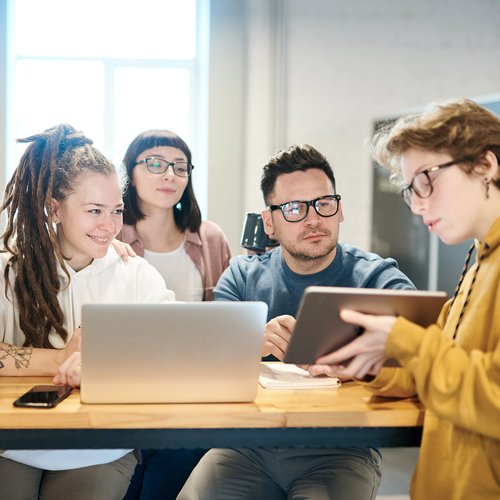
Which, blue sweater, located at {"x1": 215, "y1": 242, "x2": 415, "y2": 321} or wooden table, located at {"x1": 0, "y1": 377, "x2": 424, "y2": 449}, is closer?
wooden table, located at {"x1": 0, "y1": 377, "x2": 424, "y2": 449}

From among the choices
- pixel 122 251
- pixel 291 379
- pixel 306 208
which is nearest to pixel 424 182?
pixel 291 379

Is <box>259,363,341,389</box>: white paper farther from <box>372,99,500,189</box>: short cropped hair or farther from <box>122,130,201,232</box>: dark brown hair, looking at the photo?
<box>122,130,201,232</box>: dark brown hair

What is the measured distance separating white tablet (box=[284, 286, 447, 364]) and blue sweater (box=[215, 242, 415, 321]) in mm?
719

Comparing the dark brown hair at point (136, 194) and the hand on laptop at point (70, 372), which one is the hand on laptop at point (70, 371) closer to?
the hand on laptop at point (70, 372)

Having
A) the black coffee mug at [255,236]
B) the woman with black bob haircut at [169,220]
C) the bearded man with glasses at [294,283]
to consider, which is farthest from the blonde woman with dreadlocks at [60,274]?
the woman with black bob haircut at [169,220]

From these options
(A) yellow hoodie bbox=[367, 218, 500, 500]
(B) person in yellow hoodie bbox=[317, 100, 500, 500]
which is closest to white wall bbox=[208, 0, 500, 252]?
(B) person in yellow hoodie bbox=[317, 100, 500, 500]

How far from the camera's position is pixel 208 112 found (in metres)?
4.85

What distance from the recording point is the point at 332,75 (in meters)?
4.94

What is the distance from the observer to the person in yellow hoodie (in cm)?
128

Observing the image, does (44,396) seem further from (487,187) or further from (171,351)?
(487,187)

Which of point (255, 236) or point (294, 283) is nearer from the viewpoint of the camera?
point (294, 283)

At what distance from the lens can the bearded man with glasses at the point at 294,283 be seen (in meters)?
Result: 1.85

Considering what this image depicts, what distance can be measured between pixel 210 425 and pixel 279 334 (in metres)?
0.49

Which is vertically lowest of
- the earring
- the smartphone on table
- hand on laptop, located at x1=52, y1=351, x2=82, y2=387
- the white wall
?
the smartphone on table
